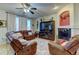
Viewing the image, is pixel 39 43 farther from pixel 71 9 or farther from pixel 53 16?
pixel 71 9

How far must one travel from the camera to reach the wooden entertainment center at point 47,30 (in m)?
1.90

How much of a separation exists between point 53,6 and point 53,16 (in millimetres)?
138

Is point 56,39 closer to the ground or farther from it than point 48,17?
closer to the ground

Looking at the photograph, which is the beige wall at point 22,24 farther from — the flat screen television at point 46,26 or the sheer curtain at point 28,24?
the flat screen television at point 46,26

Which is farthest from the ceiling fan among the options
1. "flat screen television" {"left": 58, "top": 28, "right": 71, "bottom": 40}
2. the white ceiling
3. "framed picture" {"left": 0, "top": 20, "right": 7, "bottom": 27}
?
"flat screen television" {"left": 58, "top": 28, "right": 71, "bottom": 40}

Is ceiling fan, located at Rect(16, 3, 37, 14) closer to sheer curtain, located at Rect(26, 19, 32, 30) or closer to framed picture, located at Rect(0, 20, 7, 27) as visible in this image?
sheer curtain, located at Rect(26, 19, 32, 30)

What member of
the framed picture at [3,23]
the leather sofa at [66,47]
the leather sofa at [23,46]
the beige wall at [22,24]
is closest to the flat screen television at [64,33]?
the leather sofa at [66,47]

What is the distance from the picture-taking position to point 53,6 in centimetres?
188

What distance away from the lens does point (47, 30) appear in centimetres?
192

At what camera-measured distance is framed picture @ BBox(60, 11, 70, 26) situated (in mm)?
1860

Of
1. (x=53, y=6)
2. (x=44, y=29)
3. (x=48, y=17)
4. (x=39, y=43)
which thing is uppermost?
(x=53, y=6)

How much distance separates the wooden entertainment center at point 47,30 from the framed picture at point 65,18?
125 mm

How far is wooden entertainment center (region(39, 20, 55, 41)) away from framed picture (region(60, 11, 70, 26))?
125 millimetres

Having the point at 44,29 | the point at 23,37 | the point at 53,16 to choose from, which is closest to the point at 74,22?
the point at 53,16
